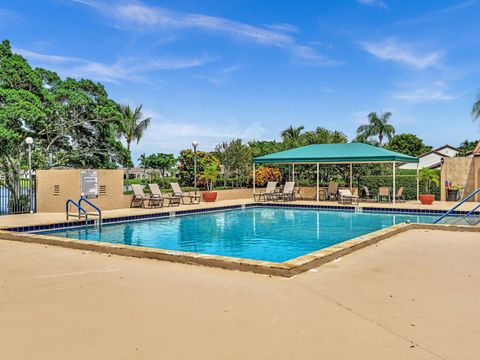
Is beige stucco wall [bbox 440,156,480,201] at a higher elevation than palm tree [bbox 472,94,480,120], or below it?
below

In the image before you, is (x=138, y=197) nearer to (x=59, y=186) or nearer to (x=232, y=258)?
(x=59, y=186)

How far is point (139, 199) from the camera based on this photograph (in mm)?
15922

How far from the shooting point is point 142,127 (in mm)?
39125

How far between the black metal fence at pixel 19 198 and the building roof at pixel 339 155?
1022cm

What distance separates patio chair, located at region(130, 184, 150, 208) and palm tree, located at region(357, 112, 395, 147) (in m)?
33.2

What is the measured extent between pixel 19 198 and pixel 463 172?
18.0 meters

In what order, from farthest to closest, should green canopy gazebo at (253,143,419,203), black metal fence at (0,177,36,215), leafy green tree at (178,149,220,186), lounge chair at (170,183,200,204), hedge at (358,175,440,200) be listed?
1. leafy green tree at (178,149,220,186)
2. hedge at (358,175,440,200)
3. green canopy gazebo at (253,143,419,203)
4. lounge chair at (170,183,200,204)
5. black metal fence at (0,177,36,215)

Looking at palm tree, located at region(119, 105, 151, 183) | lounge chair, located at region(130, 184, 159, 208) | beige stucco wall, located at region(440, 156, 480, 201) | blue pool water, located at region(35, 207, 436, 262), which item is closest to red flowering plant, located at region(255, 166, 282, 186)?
blue pool water, located at region(35, 207, 436, 262)

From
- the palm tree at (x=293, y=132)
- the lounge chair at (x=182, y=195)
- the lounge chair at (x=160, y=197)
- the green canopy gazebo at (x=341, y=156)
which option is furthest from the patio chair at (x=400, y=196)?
the palm tree at (x=293, y=132)

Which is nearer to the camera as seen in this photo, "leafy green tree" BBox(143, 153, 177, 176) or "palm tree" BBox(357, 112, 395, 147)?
"palm tree" BBox(357, 112, 395, 147)

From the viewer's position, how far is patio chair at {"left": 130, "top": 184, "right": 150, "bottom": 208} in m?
15.7

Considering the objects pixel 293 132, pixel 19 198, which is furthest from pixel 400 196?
pixel 293 132

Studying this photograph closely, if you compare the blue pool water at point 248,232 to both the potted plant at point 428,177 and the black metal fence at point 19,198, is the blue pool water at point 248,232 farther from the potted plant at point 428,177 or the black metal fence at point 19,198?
the black metal fence at point 19,198

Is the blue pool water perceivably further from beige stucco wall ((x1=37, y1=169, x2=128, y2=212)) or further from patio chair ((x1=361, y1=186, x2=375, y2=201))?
patio chair ((x1=361, y1=186, x2=375, y2=201))
